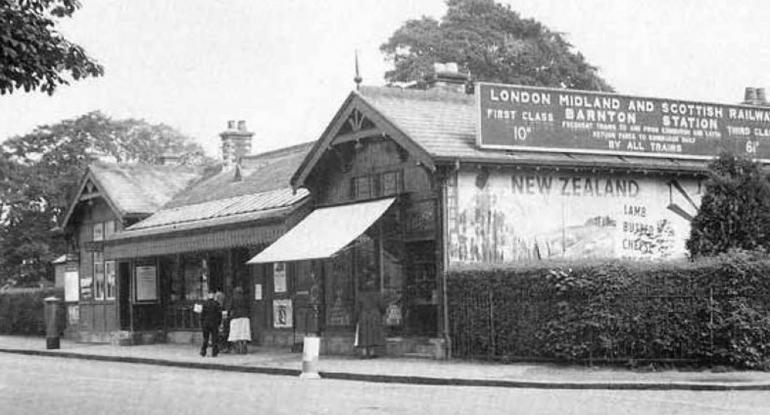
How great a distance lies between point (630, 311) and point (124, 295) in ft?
62.9

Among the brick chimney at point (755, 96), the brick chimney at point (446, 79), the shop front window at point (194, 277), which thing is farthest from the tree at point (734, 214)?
the shop front window at point (194, 277)

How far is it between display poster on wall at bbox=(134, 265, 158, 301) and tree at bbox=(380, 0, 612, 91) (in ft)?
62.3

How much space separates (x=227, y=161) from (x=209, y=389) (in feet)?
75.4

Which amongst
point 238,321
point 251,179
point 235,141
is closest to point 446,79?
point 238,321

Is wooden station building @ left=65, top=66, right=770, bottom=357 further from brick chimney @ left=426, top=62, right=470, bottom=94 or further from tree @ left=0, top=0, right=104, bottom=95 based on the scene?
tree @ left=0, top=0, right=104, bottom=95

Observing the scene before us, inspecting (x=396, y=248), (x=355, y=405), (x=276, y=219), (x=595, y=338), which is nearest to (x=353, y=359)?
(x=396, y=248)

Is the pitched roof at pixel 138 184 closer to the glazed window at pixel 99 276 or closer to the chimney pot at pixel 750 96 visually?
the glazed window at pixel 99 276

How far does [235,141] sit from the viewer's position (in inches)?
1622

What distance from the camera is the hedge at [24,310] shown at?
42.0m

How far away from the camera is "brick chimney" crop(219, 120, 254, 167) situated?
4081 centimetres

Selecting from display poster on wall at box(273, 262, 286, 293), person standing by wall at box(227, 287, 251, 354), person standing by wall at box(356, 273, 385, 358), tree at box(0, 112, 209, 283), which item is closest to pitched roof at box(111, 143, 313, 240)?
display poster on wall at box(273, 262, 286, 293)

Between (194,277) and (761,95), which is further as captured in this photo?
(194,277)

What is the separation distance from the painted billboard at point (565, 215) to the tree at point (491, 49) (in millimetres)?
24818

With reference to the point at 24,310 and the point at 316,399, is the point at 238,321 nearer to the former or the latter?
the point at 316,399
